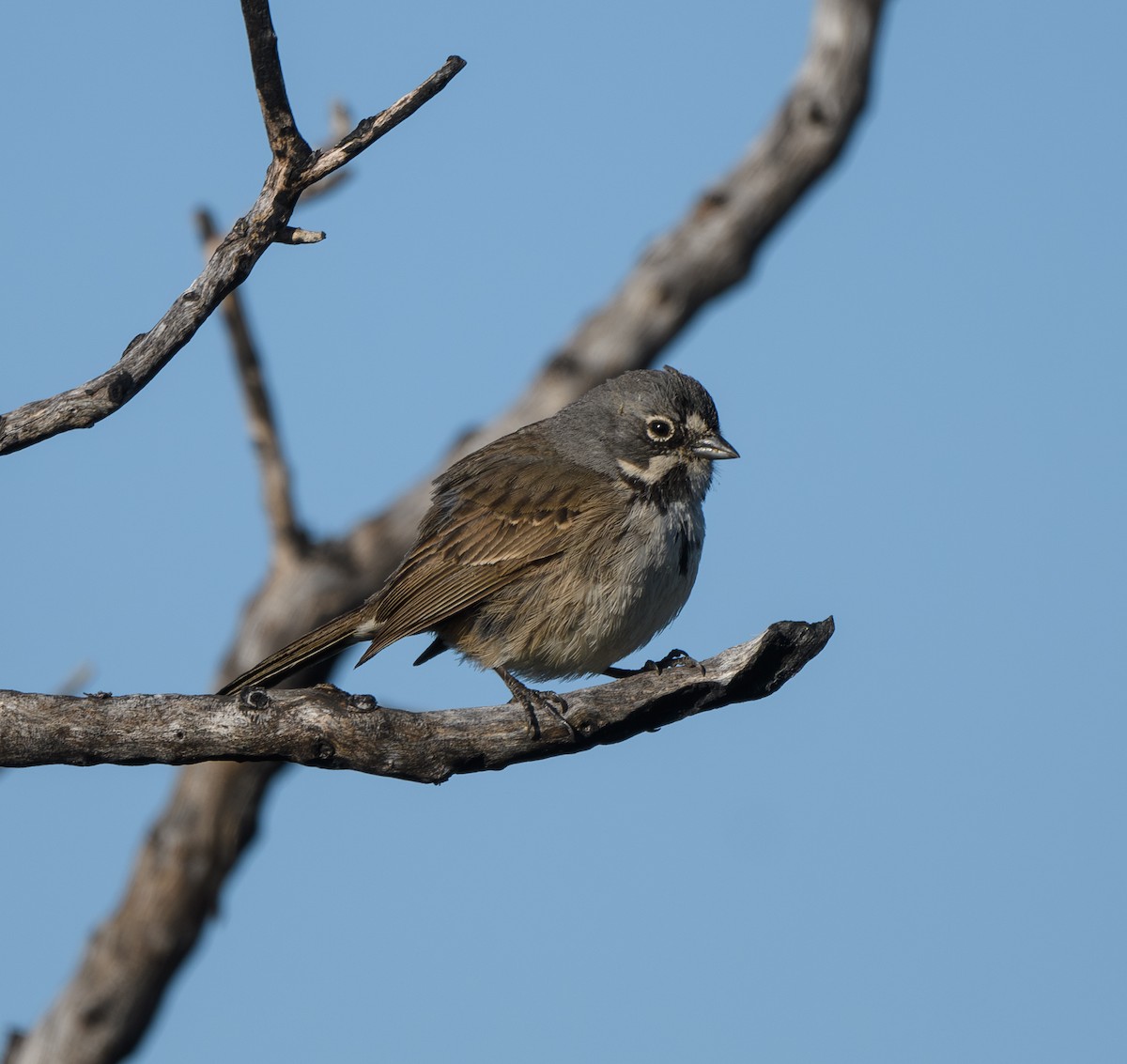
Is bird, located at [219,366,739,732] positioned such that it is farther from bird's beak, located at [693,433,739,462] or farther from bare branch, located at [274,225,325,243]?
bare branch, located at [274,225,325,243]

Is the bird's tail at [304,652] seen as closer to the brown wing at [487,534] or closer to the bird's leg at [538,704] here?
the brown wing at [487,534]

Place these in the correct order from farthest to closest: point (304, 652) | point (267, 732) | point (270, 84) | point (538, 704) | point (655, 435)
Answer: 1. point (655, 435)
2. point (304, 652)
3. point (538, 704)
4. point (267, 732)
5. point (270, 84)

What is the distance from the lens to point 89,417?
5770 mm

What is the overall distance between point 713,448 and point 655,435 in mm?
319

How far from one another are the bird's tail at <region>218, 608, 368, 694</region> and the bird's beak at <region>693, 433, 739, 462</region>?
6.53ft

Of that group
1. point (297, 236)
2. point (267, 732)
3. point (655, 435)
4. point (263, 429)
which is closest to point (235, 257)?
point (297, 236)

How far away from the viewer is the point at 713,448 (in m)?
8.28

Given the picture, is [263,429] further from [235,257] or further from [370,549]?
[235,257]

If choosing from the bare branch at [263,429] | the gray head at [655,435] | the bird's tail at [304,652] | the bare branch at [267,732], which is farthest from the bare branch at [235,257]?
the bare branch at [263,429]

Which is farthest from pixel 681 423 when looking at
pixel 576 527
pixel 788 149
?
pixel 788 149

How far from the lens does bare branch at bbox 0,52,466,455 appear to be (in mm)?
5760

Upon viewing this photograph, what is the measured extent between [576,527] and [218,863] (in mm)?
6382

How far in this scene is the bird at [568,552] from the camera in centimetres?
779

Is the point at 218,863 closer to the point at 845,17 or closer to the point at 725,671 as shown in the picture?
the point at 725,671
